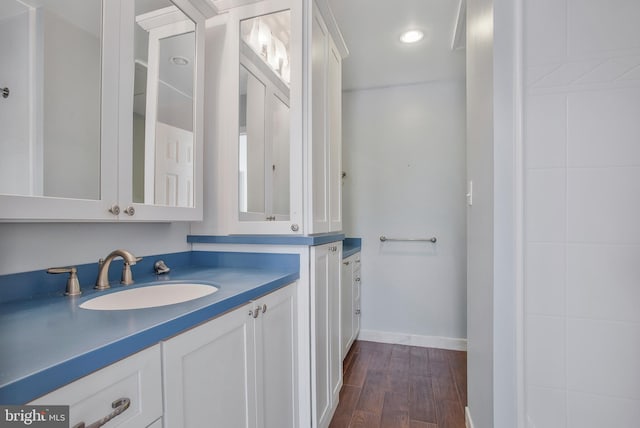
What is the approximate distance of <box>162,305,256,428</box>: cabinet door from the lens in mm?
687

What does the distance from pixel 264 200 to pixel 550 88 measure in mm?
1214

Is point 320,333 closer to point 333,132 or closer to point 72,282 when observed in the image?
point 72,282

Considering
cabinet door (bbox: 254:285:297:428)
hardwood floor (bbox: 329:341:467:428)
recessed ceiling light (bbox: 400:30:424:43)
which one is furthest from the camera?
recessed ceiling light (bbox: 400:30:424:43)

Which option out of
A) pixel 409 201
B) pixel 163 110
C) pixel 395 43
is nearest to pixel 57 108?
pixel 163 110

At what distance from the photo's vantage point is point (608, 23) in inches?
35.1

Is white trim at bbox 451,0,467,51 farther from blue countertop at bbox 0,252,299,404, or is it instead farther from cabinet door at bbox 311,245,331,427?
blue countertop at bbox 0,252,299,404

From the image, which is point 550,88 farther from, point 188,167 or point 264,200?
point 188,167

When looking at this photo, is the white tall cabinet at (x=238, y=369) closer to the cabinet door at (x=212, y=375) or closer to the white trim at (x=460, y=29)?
the cabinet door at (x=212, y=375)

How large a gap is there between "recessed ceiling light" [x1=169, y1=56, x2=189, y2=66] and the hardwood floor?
1.98 metres

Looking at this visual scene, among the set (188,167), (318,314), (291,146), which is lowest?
(318,314)

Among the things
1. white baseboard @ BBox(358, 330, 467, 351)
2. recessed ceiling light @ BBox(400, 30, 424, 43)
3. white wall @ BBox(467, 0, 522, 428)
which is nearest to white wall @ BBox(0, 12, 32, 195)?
white wall @ BBox(467, 0, 522, 428)

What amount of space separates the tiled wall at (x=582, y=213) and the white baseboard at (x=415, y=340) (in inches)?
69.4

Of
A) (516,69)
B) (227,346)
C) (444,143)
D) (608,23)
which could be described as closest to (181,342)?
(227,346)

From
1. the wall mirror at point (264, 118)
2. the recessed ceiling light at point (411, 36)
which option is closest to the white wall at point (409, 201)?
the recessed ceiling light at point (411, 36)
